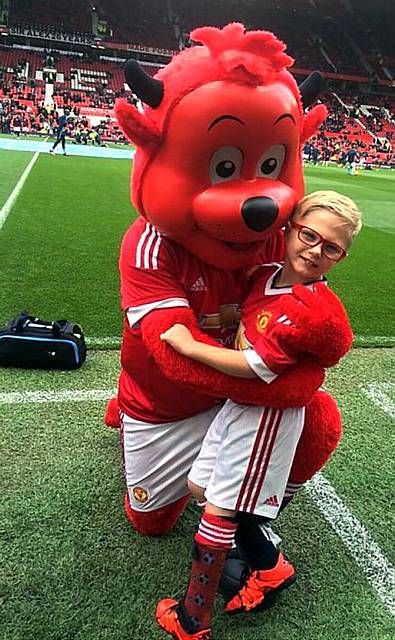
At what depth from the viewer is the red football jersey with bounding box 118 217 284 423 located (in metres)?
1.98

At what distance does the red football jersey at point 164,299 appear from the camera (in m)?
1.98

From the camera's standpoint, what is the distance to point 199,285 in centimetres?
210

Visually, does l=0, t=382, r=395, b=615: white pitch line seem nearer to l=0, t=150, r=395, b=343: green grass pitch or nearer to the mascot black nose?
the mascot black nose

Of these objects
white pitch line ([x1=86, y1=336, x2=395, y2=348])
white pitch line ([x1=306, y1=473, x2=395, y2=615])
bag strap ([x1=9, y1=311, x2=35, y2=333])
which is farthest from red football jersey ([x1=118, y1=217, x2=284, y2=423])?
white pitch line ([x1=86, y1=336, x2=395, y2=348])

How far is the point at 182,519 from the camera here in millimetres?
2586

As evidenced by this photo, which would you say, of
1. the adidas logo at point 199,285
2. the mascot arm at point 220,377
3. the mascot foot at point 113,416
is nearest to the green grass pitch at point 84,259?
the mascot foot at point 113,416

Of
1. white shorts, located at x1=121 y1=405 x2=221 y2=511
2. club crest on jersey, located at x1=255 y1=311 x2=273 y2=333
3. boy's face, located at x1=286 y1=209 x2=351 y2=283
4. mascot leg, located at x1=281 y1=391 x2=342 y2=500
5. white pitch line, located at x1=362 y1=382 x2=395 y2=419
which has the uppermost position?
boy's face, located at x1=286 y1=209 x2=351 y2=283

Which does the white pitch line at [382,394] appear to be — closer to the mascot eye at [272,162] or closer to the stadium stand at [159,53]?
the mascot eye at [272,162]

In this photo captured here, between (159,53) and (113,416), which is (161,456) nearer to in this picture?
(113,416)

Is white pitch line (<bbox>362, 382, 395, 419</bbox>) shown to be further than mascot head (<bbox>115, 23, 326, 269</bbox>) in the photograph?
Yes

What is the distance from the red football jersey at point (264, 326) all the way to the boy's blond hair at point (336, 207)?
0.77 ft

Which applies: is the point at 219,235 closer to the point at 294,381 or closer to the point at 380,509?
the point at 294,381

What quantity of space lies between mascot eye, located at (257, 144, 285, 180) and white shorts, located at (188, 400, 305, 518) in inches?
30.5

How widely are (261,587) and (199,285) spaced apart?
1133mm
